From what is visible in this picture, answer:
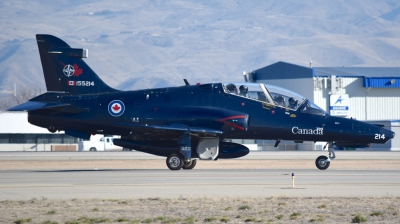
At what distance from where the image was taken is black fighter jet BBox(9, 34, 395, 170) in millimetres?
27797

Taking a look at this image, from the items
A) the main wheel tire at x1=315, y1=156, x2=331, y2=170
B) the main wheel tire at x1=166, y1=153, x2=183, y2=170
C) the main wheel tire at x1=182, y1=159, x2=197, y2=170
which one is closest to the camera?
the main wheel tire at x1=166, y1=153, x2=183, y2=170

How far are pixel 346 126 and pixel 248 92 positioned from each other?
399 cm

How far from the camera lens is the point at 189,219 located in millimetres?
14805

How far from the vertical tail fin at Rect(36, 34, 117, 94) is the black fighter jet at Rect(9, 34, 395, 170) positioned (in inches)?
1.6

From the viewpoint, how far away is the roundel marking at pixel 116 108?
28656 millimetres

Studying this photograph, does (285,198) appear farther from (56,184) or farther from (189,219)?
(56,184)

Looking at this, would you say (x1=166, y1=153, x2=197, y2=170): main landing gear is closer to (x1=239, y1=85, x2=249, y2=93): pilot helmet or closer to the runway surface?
the runway surface

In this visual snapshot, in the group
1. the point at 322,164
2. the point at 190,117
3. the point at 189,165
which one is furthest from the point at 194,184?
the point at 322,164

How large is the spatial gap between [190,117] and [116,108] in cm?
303

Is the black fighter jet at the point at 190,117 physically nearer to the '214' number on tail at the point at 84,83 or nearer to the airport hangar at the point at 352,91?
the '214' number on tail at the point at 84,83

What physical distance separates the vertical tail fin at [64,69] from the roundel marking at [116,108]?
1.16 m

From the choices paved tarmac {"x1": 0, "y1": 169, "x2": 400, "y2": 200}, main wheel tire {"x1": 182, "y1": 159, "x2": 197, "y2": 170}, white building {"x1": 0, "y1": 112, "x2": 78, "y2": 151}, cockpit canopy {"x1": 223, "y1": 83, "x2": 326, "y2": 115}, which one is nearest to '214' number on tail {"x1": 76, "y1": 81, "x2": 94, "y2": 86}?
paved tarmac {"x1": 0, "y1": 169, "x2": 400, "y2": 200}

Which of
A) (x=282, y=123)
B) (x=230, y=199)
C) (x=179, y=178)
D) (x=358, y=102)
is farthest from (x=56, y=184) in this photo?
→ (x=358, y=102)

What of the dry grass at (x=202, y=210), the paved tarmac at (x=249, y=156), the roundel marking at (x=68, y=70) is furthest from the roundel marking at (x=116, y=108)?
the paved tarmac at (x=249, y=156)
